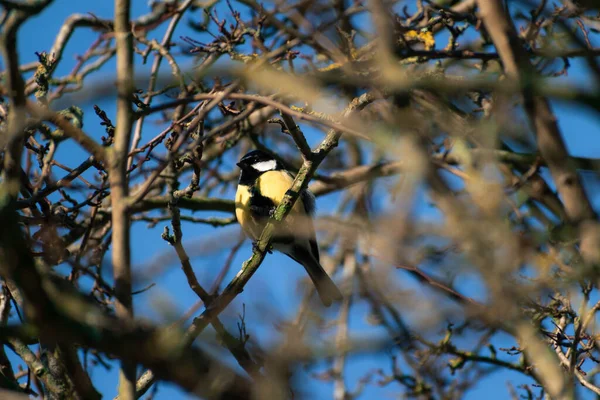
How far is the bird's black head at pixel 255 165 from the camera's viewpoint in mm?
5355

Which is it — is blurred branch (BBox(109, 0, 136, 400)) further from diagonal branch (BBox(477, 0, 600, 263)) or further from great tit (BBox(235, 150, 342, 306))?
great tit (BBox(235, 150, 342, 306))

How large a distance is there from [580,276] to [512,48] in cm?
73

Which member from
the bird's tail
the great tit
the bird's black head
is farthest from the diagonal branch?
the bird's black head

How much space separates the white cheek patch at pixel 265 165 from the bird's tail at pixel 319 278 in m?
0.76

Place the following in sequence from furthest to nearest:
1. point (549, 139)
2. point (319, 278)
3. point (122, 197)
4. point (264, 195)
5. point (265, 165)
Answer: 1. point (265, 165)
2. point (319, 278)
3. point (264, 195)
4. point (122, 197)
5. point (549, 139)

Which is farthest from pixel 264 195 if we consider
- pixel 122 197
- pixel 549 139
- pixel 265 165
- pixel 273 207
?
pixel 549 139

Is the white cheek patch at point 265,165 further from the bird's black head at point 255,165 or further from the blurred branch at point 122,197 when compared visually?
the blurred branch at point 122,197

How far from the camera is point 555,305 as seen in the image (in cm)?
381

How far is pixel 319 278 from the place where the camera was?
5.30m

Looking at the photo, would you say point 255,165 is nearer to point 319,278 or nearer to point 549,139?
point 319,278

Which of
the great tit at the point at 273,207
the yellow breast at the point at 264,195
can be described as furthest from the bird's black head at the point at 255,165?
the yellow breast at the point at 264,195

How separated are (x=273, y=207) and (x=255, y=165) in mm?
538

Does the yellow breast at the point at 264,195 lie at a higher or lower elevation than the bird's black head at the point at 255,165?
lower

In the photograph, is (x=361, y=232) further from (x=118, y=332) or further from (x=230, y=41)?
(x=230, y=41)
